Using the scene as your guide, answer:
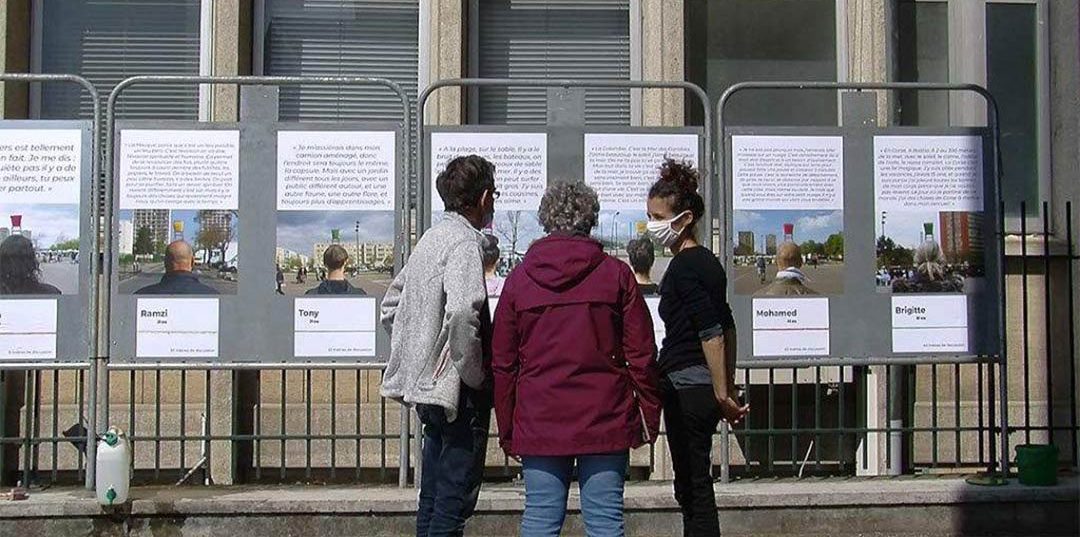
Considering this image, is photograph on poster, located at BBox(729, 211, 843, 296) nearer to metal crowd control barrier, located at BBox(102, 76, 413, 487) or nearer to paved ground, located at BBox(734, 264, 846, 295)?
paved ground, located at BBox(734, 264, 846, 295)

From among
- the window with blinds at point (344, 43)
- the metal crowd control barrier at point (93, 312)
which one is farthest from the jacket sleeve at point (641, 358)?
the window with blinds at point (344, 43)

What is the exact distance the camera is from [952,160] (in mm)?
7195

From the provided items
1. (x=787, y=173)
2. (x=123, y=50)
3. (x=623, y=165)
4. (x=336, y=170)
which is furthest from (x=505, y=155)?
(x=123, y=50)

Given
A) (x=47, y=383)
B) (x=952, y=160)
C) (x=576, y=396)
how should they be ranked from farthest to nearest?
(x=47, y=383) < (x=952, y=160) < (x=576, y=396)

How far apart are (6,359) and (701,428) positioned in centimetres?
387

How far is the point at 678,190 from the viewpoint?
5.26 meters

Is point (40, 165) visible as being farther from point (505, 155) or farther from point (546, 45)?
point (546, 45)

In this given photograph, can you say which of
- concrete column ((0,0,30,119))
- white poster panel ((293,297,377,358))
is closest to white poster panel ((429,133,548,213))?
white poster panel ((293,297,377,358))

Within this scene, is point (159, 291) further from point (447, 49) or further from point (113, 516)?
point (447, 49)

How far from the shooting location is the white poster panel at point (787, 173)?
706cm

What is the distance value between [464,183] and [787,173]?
2.82 m

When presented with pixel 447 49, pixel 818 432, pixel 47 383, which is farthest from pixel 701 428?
pixel 47 383

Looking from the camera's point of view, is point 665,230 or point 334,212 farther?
point 334,212

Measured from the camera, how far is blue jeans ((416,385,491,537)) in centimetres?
471
